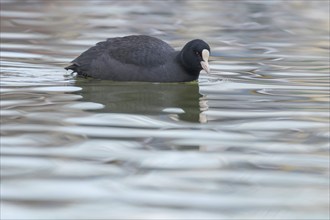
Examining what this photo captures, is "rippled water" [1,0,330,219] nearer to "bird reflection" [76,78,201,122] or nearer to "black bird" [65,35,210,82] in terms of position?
"bird reflection" [76,78,201,122]

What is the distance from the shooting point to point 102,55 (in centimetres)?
1079

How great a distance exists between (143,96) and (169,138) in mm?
2234

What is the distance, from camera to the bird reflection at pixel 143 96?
339 inches

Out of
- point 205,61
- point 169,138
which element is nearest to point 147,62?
point 205,61

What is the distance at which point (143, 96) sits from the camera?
9516mm

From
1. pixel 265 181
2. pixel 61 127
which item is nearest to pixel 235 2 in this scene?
pixel 61 127

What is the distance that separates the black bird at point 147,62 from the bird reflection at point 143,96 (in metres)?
0.09

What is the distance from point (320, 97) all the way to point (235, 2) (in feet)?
43.7

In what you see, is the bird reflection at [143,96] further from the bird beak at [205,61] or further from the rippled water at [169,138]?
the bird beak at [205,61]

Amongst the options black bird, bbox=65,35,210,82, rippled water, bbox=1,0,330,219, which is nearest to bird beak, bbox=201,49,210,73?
black bird, bbox=65,35,210,82

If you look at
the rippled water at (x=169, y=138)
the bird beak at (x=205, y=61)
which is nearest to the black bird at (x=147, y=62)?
the bird beak at (x=205, y=61)

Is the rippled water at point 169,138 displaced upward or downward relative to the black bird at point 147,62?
downward

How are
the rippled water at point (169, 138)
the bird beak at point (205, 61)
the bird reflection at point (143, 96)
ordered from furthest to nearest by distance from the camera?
the bird beak at point (205, 61) < the bird reflection at point (143, 96) < the rippled water at point (169, 138)

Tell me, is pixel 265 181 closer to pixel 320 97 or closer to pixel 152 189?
pixel 152 189
